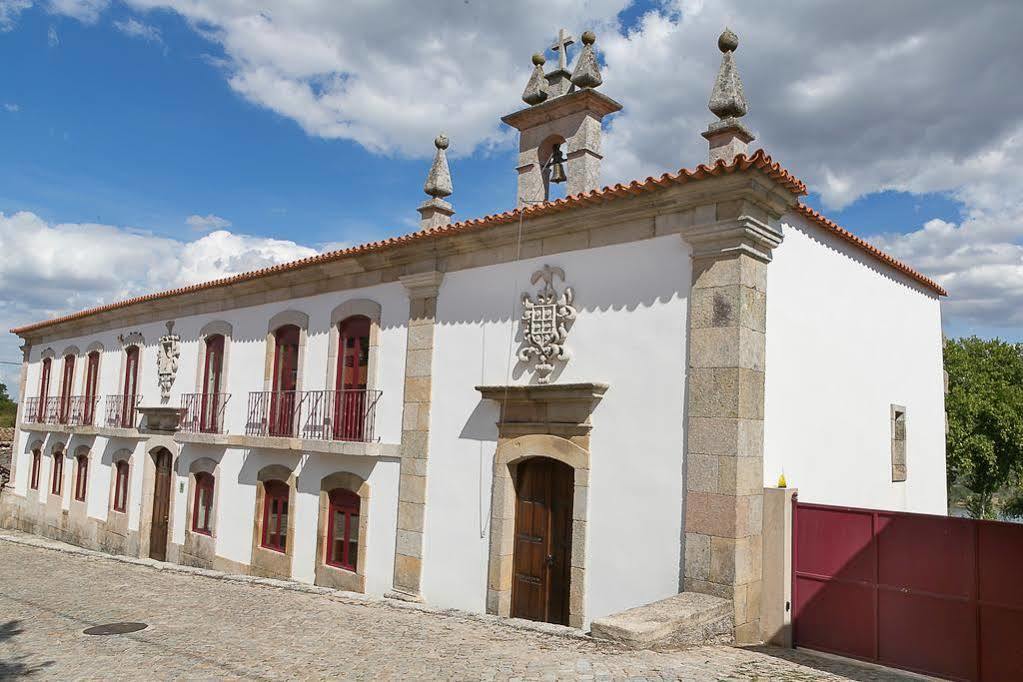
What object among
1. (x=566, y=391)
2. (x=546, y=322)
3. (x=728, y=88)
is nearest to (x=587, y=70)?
(x=728, y=88)

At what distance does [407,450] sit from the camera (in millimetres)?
9523

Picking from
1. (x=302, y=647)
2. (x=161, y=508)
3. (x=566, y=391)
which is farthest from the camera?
(x=161, y=508)

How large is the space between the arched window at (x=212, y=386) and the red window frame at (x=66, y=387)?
6845mm

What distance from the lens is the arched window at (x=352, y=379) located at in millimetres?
10336

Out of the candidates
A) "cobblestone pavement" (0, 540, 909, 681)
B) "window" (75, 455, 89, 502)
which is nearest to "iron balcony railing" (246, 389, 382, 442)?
"cobblestone pavement" (0, 540, 909, 681)

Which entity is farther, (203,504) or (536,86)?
(203,504)

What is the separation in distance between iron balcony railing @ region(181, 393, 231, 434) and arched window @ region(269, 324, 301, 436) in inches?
54.6

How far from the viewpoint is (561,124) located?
32.3ft

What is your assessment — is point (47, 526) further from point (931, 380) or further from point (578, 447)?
point (931, 380)

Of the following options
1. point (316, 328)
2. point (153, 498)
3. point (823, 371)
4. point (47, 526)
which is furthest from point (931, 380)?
point (47, 526)

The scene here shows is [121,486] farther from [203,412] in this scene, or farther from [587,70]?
[587,70]

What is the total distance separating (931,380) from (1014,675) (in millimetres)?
5820

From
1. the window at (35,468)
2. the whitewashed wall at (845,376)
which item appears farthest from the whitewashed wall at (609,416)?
the window at (35,468)

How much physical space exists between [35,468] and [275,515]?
11485 mm
